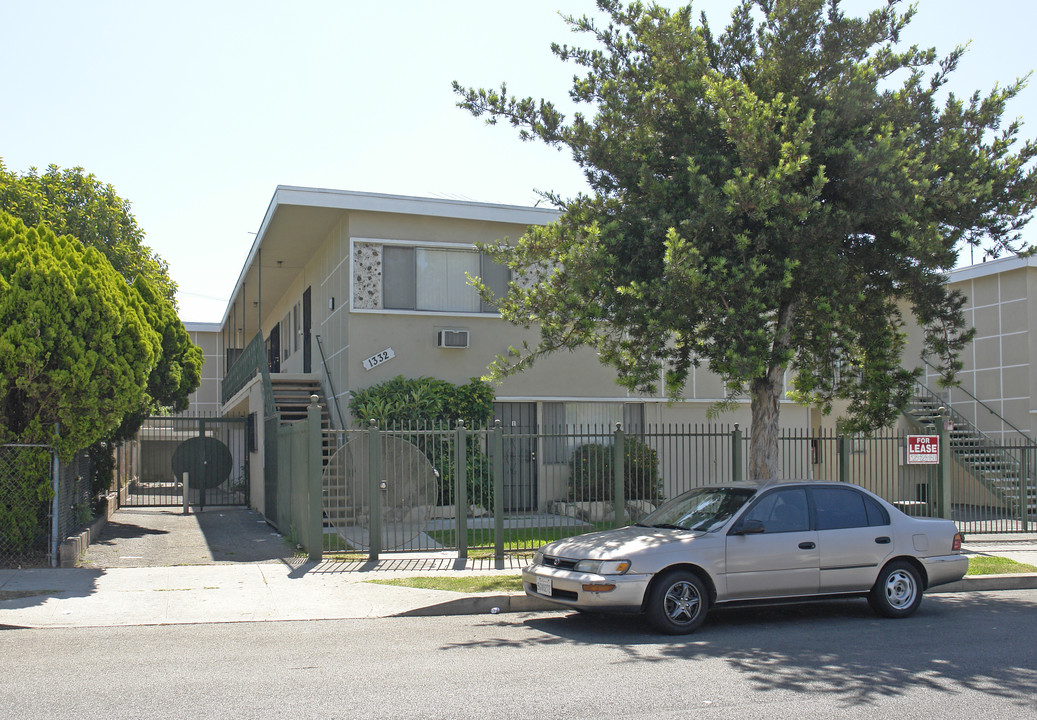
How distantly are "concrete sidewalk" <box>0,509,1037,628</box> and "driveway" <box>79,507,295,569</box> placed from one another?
28 millimetres

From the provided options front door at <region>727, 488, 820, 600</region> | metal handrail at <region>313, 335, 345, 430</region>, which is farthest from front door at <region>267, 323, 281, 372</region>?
front door at <region>727, 488, 820, 600</region>

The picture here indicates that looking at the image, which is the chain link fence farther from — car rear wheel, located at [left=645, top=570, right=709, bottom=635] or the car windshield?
car rear wheel, located at [left=645, top=570, right=709, bottom=635]

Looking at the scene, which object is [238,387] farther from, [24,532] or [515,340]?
[24,532]

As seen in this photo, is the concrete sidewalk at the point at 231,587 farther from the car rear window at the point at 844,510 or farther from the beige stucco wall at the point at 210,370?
the beige stucco wall at the point at 210,370

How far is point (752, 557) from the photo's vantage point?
28.4 ft

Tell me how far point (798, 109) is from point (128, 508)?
17.6 m

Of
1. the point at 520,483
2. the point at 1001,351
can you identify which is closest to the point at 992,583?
the point at 520,483

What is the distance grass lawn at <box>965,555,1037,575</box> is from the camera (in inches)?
474

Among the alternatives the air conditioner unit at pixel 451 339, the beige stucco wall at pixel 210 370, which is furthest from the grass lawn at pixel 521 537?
the beige stucco wall at pixel 210 370

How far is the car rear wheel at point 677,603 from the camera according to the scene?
8258 millimetres

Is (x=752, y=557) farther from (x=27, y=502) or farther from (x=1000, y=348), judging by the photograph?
(x=1000, y=348)

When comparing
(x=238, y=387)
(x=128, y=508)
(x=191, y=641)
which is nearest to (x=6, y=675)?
(x=191, y=641)

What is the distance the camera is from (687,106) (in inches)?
462

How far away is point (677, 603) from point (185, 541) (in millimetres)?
9557
